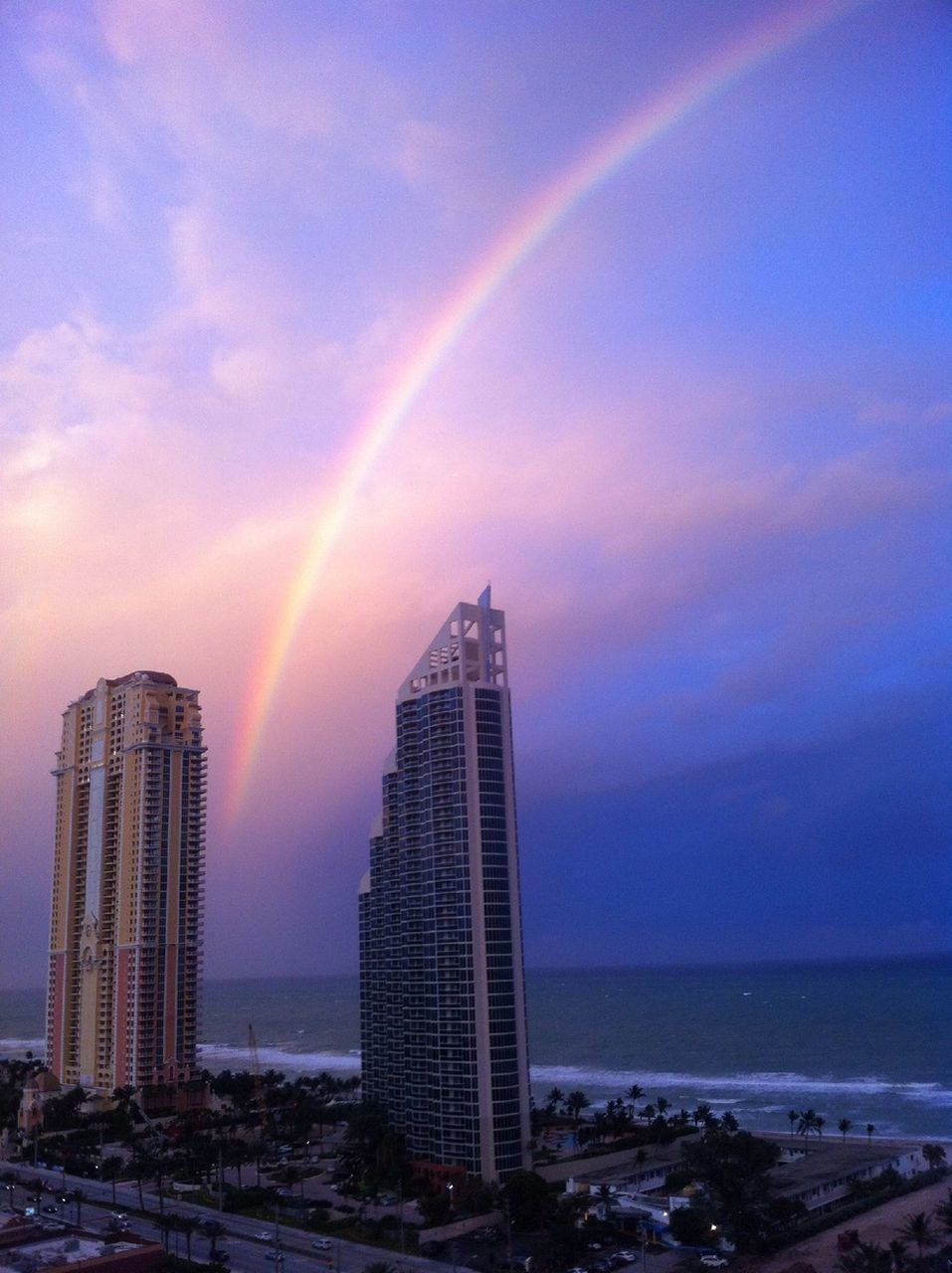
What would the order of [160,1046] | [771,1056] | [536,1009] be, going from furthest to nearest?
1. [536,1009]
2. [771,1056]
3. [160,1046]

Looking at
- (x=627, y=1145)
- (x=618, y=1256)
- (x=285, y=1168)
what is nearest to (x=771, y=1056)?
(x=627, y=1145)

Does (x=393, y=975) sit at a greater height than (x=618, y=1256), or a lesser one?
greater

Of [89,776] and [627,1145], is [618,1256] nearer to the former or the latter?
[627,1145]

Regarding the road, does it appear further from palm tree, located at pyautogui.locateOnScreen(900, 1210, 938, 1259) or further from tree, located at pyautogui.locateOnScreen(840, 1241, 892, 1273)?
palm tree, located at pyautogui.locateOnScreen(900, 1210, 938, 1259)

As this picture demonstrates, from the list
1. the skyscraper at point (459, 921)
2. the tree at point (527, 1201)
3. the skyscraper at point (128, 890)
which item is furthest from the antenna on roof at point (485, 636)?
the skyscraper at point (128, 890)

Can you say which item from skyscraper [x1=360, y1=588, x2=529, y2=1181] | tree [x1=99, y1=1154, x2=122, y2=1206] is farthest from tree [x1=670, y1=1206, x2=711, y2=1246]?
tree [x1=99, y1=1154, x2=122, y2=1206]

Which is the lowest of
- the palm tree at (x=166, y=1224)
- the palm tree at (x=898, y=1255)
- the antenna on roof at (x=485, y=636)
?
the palm tree at (x=166, y=1224)

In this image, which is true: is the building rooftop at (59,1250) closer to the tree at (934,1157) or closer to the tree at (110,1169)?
the tree at (110,1169)
